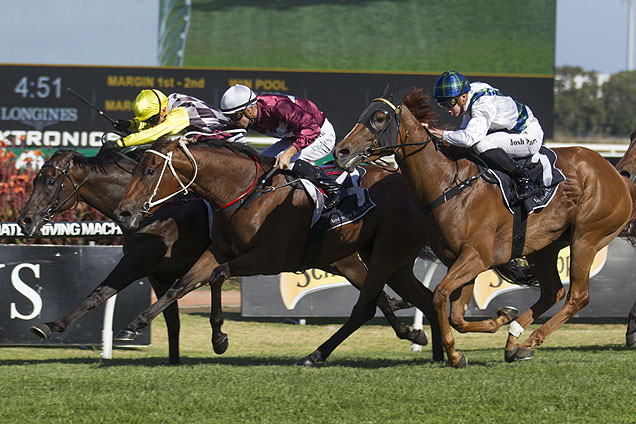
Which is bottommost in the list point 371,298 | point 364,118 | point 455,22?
→ point 371,298

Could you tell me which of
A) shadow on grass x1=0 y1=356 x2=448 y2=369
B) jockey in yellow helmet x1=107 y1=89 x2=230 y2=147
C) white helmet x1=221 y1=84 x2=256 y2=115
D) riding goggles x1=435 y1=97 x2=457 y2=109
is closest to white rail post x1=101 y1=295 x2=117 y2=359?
shadow on grass x1=0 y1=356 x2=448 y2=369

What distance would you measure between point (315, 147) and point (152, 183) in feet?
3.90

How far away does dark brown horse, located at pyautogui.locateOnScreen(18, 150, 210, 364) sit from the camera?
6.85m

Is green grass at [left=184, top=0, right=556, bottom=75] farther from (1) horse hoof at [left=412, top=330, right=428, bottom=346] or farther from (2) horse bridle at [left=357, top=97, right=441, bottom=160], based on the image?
(2) horse bridle at [left=357, top=97, right=441, bottom=160]

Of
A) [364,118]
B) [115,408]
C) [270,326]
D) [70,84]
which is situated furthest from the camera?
[70,84]

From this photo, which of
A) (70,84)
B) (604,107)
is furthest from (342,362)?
(604,107)

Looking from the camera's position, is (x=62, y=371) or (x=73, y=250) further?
(x=73, y=250)

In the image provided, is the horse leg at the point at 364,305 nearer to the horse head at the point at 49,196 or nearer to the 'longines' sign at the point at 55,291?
the horse head at the point at 49,196

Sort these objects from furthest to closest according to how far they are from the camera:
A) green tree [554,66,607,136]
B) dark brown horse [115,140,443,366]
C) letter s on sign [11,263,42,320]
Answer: green tree [554,66,607,136], letter s on sign [11,263,42,320], dark brown horse [115,140,443,366]

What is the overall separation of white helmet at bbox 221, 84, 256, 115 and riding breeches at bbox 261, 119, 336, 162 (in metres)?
0.50

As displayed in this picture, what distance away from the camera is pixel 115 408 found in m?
4.98

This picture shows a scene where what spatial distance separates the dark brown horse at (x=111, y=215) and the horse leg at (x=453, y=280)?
1.92 metres

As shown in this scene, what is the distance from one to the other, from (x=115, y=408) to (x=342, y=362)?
97.6 inches

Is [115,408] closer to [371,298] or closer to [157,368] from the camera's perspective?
[157,368]
